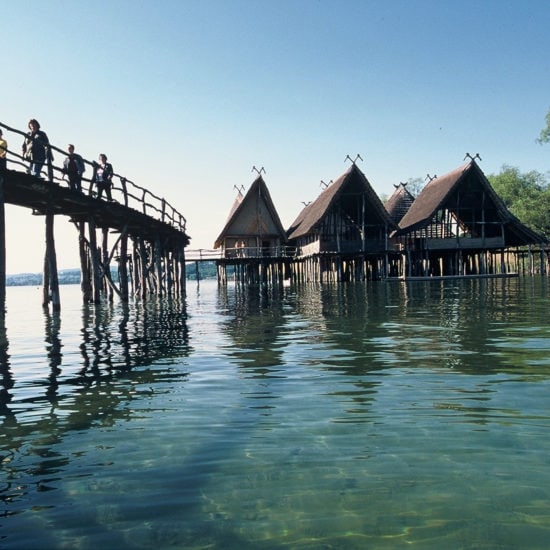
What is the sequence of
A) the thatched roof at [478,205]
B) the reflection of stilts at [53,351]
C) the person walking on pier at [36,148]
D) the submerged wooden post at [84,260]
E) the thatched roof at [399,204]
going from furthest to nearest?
the thatched roof at [399,204] → the thatched roof at [478,205] → the submerged wooden post at [84,260] → the person walking on pier at [36,148] → the reflection of stilts at [53,351]

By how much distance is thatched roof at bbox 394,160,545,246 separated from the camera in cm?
3559

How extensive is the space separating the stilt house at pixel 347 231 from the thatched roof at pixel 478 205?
193 cm

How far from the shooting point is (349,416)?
394cm

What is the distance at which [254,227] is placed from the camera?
40.7 metres

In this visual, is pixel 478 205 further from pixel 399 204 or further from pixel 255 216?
pixel 255 216

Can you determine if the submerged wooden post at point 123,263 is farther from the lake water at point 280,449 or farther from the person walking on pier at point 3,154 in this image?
the lake water at point 280,449

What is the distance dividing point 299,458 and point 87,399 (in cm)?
242

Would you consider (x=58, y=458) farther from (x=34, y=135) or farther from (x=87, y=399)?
(x=34, y=135)

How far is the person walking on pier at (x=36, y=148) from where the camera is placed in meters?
12.2

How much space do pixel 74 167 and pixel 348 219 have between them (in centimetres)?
2542

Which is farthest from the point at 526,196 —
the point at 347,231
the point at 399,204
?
the point at 347,231

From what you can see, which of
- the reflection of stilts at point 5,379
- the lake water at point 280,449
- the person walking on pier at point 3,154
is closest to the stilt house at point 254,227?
the person walking on pier at point 3,154

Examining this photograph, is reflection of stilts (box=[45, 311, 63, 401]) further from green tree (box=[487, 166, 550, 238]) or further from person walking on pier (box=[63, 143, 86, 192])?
green tree (box=[487, 166, 550, 238])

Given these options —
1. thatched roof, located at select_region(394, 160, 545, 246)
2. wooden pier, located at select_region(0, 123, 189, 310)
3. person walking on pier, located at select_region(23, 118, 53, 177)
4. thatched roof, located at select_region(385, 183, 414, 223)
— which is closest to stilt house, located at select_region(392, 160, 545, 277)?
thatched roof, located at select_region(394, 160, 545, 246)
